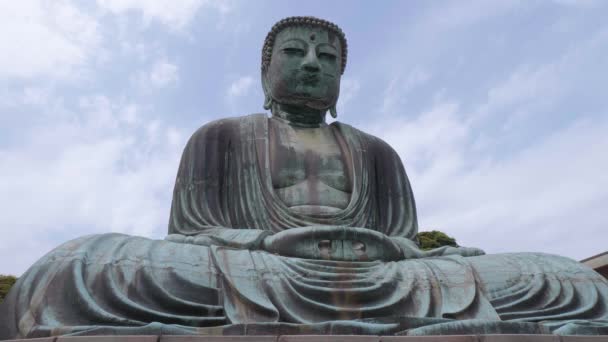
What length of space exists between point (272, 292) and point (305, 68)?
331 cm

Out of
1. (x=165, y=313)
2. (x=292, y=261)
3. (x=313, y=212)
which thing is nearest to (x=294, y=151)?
(x=313, y=212)

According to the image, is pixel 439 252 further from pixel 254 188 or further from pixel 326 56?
pixel 326 56

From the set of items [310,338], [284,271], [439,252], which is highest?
[439,252]

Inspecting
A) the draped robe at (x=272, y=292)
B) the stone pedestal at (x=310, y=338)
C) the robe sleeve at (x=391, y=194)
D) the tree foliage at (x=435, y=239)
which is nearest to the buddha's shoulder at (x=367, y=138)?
the robe sleeve at (x=391, y=194)

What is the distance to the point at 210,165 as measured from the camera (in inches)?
284

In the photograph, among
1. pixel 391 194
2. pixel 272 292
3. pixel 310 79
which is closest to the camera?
pixel 272 292

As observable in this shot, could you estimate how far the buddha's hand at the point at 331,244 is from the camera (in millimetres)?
5766

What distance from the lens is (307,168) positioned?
7.29 meters

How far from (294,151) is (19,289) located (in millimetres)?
3363

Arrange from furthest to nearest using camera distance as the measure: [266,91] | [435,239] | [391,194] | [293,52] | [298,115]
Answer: [435,239] → [266,91] → [298,115] → [293,52] → [391,194]

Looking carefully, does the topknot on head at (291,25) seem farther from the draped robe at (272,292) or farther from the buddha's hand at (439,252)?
the buddha's hand at (439,252)

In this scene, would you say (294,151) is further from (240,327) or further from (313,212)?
(240,327)

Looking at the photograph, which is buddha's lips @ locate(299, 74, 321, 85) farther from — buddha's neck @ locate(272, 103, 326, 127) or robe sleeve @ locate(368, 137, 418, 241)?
robe sleeve @ locate(368, 137, 418, 241)

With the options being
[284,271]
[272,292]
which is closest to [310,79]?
[284,271]
